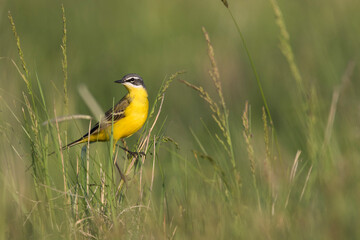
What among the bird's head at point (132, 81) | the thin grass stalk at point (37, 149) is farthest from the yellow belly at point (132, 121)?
the thin grass stalk at point (37, 149)

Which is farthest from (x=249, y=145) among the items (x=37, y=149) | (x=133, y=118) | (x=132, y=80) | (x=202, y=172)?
(x=132, y=80)

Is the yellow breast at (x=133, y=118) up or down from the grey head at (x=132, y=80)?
down

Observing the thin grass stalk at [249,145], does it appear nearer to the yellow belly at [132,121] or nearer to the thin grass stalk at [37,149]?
the thin grass stalk at [37,149]

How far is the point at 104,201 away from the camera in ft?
11.9

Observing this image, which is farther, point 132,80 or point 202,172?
point 132,80

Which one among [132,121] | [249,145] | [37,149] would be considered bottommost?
[132,121]

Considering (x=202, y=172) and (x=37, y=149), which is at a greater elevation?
(x=37, y=149)

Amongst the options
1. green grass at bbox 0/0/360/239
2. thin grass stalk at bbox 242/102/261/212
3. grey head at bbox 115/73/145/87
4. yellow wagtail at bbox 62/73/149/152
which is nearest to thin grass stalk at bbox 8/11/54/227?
green grass at bbox 0/0/360/239

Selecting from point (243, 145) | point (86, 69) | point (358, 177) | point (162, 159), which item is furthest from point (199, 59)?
point (358, 177)

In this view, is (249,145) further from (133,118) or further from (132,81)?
(132,81)

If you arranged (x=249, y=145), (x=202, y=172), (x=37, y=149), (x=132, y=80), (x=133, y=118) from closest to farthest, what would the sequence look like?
(x=249, y=145) → (x=202, y=172) → (x=37, y=149) → (x=133, y=118) → (x=132, y=80)

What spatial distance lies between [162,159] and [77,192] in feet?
10.5

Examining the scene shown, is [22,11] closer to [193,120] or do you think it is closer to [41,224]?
[193,120]

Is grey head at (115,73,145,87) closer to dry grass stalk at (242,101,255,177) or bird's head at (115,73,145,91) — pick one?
bird's head at (115,73,145,91)
